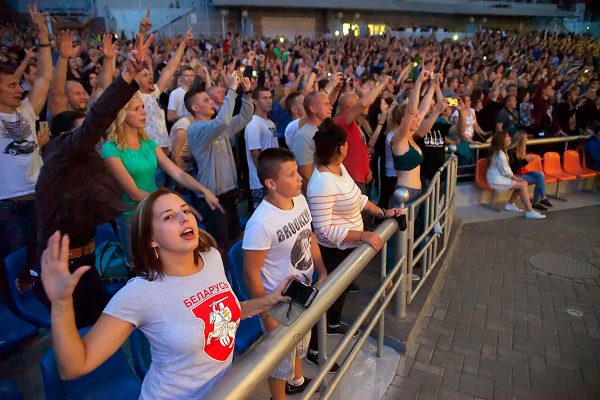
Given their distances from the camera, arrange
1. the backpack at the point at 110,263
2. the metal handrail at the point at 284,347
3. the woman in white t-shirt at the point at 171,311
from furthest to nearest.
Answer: the backpack at the point at 110,263 → the woman in white t-shirt at the point at 171,311 → the metal handrail at the point at 284,347

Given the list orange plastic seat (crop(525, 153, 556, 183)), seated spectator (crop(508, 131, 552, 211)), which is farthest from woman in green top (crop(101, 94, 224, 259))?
orange plastic seat (crop(525, 153, 556, 183))

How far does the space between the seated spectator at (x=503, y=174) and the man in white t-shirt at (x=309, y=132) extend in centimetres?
429

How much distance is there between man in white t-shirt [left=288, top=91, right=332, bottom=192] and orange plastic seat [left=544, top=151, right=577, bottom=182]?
235 inches

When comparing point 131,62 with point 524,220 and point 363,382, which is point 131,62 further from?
point 524,220

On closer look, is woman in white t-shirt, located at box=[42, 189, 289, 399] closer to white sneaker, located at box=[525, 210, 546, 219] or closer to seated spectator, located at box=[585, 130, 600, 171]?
white sneaker, located at box=[525, 210, 546, 219]

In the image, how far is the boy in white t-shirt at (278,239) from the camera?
7.83ft

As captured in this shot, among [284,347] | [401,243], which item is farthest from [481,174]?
[284,347]

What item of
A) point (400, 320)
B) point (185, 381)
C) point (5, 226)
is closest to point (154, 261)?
point (185, 381)

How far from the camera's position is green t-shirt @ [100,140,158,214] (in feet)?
10.3

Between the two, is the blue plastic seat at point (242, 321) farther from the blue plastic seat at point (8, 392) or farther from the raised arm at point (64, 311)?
the raised arm at point (64, 311)

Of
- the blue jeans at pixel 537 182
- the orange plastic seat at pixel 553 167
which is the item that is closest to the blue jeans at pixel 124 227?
the blue jeans at pixel 537 182

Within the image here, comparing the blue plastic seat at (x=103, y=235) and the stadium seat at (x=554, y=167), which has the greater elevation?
the blue plastic seat at (x=103, y=235)

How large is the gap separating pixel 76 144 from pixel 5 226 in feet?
4.38

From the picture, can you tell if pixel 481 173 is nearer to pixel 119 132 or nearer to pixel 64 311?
pixel 119 132
